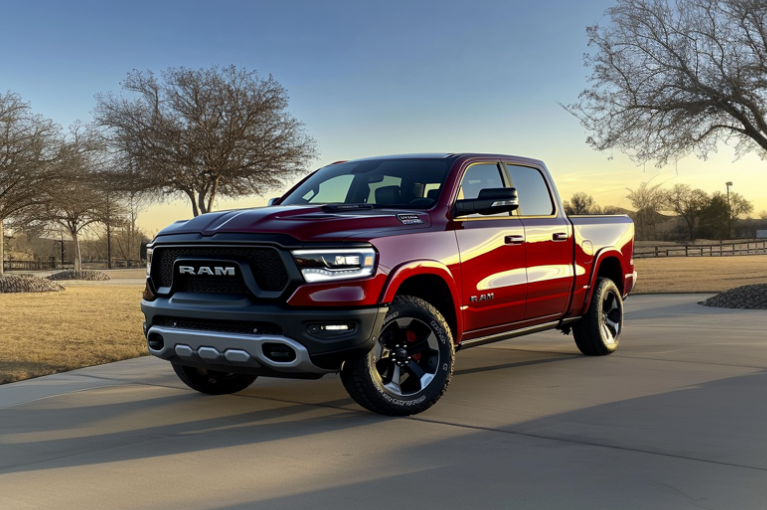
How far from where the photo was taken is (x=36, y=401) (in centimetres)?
669

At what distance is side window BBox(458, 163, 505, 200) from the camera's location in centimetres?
652

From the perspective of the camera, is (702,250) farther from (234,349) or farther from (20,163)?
(234,349)

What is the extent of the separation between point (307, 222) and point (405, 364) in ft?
4.20

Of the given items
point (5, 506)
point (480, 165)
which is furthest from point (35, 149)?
point (5, 506)

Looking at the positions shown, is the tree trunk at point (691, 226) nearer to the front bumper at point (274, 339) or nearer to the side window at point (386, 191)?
the side window at point (386, 191)

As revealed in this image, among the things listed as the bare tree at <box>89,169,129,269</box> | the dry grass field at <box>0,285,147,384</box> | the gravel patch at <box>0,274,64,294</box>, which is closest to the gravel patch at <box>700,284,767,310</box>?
the dry grass field at <box>0,285,147,384</box>

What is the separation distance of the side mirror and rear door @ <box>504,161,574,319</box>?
902mm

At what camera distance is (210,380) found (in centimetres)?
663

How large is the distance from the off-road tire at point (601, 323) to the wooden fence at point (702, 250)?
5786cm

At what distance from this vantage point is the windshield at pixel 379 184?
6.41m

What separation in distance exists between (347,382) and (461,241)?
1.50 metres

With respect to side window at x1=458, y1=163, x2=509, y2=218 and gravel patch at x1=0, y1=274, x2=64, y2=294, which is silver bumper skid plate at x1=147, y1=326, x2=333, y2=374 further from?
gravel patch at x1=0, y1=274, x2=64, y2=294

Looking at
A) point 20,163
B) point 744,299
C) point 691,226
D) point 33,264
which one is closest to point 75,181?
point 20,163

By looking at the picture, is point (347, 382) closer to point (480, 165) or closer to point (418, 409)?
point (418, 409)
